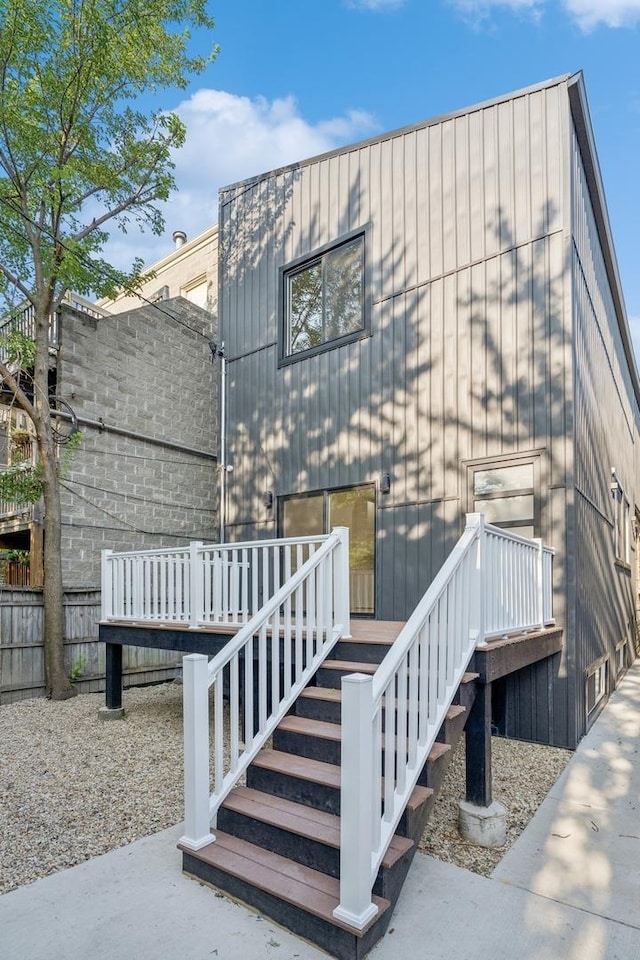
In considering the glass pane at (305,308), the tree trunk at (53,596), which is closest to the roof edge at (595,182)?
the glass pane at (305,308)

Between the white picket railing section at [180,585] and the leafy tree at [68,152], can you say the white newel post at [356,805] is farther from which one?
the leafy tree at [68,152]

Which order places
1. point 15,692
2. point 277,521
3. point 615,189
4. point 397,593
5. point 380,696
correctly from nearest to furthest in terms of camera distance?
point 380,696, point 397,593, point 15,692, point 277,521, point 615,189

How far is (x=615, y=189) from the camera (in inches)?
316

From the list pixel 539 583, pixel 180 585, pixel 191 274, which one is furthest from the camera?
pixel 191 274

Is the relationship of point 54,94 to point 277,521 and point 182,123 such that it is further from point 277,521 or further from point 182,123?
point 277,521

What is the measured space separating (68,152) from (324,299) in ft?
11.7

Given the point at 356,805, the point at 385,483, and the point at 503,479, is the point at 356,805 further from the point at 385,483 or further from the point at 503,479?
the point at 385,483

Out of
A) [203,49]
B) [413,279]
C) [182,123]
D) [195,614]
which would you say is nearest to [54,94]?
[182,123]

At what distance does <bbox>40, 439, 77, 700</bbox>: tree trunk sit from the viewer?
21.8 feet

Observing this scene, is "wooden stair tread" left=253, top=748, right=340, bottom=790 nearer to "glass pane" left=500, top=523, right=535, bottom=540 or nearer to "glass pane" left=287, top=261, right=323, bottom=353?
"glass pane" left=500, top=523, right=535, bottom=540

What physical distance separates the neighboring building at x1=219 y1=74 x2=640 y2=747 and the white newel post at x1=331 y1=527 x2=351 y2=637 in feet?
6.33

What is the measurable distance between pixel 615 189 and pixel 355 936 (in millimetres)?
9117

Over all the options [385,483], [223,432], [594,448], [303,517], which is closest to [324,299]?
[223,432]

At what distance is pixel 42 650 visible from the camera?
6875 mm
